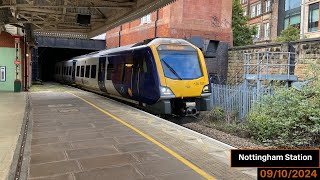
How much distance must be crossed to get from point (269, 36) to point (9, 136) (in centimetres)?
4178

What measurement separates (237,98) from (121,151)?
27.3 ft

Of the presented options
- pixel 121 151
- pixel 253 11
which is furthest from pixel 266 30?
pixel 121 151

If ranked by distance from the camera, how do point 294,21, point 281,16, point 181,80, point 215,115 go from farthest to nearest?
1. point 281,16
2. point 294,21
3. point 215,115
4. point 181,80

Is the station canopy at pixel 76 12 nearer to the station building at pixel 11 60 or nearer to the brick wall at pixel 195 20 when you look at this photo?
the station building at pixel 11 60

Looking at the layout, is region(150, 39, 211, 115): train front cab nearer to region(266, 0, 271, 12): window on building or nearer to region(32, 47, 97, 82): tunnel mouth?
region(32, 47, 97, 82): tunnel mouth

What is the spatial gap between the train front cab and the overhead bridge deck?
1.34m

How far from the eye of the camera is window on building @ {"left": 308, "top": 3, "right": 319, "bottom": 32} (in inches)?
1319

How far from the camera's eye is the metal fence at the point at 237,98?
41.0 ft

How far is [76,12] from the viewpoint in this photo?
15.4m

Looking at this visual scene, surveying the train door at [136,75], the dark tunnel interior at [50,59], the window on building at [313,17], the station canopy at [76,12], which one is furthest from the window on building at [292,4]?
the train door at [136,75]

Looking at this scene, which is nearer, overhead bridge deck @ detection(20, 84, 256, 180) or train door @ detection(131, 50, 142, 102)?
overhead bridge deck @ detection(20, 84, 256, 180)

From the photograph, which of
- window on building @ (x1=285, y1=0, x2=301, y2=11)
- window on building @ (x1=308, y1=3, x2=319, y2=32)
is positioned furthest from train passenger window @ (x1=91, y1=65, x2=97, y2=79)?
window on building @ (x1=285, y1=0, x2=301, y2=11)

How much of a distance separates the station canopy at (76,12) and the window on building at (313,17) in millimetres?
24158

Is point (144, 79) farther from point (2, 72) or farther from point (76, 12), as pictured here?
point (2, 72)
